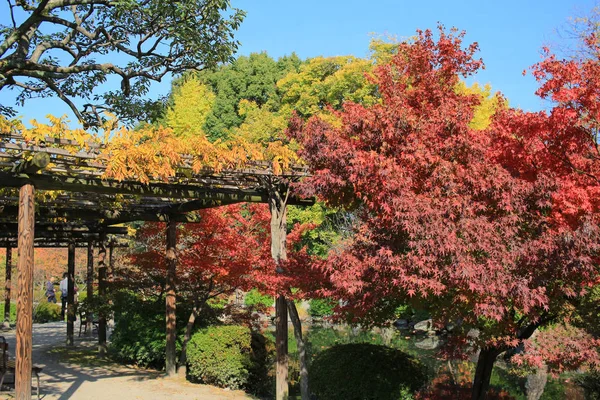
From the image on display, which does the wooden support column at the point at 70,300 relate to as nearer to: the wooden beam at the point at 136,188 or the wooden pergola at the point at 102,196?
the wooden pergola at the point at 102,196

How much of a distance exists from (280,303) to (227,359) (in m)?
2.52

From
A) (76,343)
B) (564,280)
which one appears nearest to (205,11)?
(564,280)

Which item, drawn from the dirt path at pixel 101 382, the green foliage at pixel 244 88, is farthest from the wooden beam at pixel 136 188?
the green foliage at pixel 244 88

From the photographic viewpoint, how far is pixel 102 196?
9953 millimetres

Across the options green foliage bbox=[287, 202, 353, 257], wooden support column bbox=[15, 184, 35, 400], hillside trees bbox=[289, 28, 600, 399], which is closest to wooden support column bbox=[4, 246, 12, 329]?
green foliage bbox=[287, 202, 353, 257]

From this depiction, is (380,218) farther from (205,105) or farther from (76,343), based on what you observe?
(205,105)

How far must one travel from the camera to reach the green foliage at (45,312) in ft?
72.9

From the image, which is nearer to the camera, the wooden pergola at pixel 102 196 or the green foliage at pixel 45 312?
the wooden pergola at pixel 102 196

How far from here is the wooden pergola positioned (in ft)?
22.0

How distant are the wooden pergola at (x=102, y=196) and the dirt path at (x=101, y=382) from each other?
0.83 meters

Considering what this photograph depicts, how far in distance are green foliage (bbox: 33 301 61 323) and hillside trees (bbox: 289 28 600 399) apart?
1844 centimetres

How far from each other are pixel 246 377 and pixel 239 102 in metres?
24.0

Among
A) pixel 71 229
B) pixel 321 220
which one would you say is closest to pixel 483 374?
pixel 71 229

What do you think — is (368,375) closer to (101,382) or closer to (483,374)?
(483,374)
